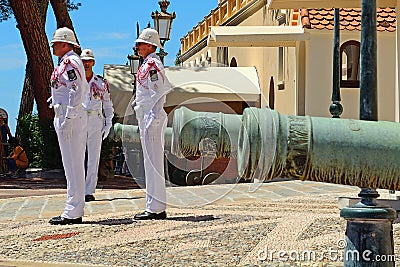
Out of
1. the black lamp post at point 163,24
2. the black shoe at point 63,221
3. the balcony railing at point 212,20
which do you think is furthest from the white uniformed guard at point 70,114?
the balcony railing at point 212,20

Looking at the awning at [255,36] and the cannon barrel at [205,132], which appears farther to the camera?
the awning at [255,36]

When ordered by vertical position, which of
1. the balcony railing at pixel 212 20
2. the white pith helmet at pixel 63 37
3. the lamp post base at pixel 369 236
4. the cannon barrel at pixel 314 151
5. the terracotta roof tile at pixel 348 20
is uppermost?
the balcony railing at pixel 212 20

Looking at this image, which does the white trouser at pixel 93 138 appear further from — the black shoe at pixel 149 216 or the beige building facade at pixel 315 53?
the beige building facade at pixel 315 53

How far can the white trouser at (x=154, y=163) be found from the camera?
321 inches

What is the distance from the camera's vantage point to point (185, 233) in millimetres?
7340

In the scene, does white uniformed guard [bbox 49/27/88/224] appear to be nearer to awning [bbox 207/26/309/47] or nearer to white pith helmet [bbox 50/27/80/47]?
white pith helmet [bbox 50/27/80/47]

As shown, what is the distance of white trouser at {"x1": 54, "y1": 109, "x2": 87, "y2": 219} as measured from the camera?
324 inches

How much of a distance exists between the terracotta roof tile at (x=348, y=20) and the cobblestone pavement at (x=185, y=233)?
915 centimetres

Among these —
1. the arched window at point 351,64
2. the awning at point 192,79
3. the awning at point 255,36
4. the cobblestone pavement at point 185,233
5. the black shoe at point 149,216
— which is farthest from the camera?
the awning at point 192,79

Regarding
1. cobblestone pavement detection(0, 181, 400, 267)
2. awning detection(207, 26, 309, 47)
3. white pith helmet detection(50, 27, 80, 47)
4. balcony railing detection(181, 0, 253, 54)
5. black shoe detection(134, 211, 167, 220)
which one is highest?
balcony railing detection(181, 0, 253, 54)

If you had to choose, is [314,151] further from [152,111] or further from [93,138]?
[93,138]

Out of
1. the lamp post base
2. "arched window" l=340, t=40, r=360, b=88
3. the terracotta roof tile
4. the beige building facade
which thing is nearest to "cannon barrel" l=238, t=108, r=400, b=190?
the lamp post base

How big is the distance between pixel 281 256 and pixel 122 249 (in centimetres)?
138

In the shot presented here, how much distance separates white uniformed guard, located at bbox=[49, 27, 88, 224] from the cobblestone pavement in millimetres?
301
